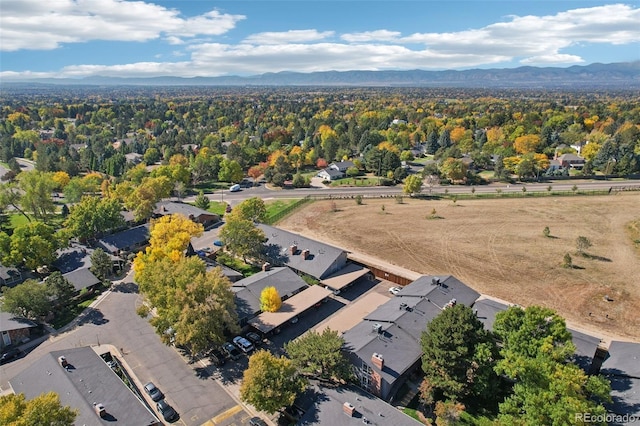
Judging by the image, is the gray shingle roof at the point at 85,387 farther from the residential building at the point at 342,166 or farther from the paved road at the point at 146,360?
the residential building at the point at 342,166

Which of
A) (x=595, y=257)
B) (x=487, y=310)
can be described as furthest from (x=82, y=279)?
(x=595, y=257)

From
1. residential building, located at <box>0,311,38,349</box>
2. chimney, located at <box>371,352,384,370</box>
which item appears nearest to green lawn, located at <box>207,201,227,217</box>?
residential building, located at <box>0,311,38,349</box>

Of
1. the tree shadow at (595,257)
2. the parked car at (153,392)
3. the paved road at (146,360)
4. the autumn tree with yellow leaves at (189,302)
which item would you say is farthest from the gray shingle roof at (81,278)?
the tree shadow at (595,257)

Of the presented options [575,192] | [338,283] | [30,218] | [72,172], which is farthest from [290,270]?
[72,172]

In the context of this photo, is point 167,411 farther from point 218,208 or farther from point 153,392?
point 218,208

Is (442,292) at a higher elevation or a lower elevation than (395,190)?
lower

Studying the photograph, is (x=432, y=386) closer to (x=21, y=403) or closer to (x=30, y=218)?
(x=21, y=403)

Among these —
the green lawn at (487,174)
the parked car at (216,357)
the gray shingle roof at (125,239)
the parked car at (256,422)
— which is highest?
the green lawn at (487,174)
